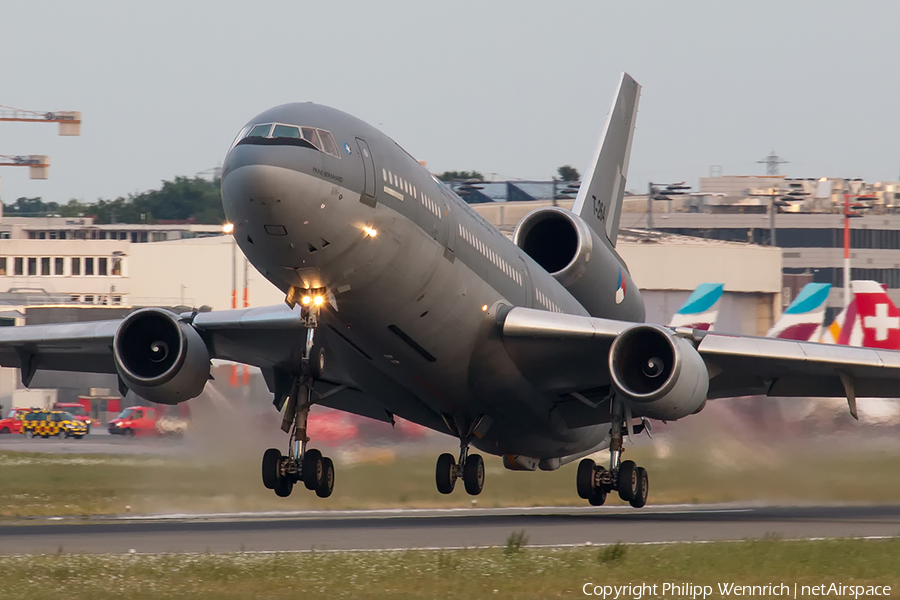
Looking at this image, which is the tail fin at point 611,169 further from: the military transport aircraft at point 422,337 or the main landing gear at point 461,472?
the main landing gear at point 461,472

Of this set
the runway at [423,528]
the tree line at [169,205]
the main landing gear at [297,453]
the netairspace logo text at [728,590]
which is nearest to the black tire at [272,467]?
the main landing gear at [297,453]

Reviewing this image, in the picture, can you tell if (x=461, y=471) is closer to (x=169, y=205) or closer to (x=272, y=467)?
(x=272, y=467)

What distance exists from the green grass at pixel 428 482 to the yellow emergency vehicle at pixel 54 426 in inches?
1181

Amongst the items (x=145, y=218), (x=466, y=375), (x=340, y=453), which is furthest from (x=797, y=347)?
(x=145, y=218)

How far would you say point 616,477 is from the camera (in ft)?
77.5

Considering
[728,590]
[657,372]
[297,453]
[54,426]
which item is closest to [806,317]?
[657,372]

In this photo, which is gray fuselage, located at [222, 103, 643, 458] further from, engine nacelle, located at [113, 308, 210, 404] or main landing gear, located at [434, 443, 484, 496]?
engine nacelle, located at [113, 308, 210, 404]

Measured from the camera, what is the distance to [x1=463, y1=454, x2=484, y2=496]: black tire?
80.4ft

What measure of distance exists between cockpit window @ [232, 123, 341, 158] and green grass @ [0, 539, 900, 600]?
5595 millimetres

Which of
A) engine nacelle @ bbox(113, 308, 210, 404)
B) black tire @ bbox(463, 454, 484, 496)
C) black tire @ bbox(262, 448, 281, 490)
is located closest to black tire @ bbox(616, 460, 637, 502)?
black tire @ bbox(463, 454, 484, 496)

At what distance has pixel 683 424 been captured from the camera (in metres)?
30.6

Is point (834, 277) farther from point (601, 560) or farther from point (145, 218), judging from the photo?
point (601, 560)

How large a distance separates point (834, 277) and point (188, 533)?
93319 millimetres

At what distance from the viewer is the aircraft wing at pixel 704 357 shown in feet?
72.9
